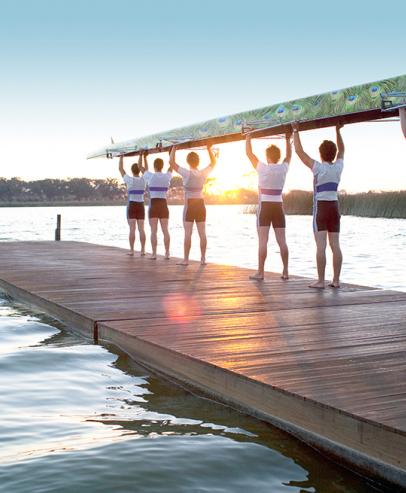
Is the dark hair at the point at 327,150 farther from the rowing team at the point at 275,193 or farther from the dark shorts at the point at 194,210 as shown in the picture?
the dark shorts at the point at 194,210

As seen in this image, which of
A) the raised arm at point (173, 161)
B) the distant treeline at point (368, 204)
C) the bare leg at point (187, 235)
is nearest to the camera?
the raised arm at point (173, 161)

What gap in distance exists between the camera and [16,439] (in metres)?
4.95

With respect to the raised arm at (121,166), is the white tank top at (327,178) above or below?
below

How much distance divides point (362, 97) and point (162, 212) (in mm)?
5673

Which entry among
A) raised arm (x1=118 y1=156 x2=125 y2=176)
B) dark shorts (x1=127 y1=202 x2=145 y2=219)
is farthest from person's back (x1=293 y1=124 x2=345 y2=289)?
raised arm (x1=118 y1=156 x2=125 y2=176)

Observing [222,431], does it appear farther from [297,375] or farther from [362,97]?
[362,97]

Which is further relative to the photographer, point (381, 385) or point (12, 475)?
point (381, 385)

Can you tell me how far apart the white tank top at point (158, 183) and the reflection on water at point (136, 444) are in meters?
7.14

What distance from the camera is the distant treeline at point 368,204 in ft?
125

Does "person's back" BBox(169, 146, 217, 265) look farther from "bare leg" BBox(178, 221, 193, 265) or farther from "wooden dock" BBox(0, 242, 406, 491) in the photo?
"wooden dock" BBox(0, 242, 406, 491)

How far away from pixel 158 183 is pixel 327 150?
499 cm

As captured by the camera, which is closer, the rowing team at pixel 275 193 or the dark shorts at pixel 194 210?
the rowing team at pixel 275 193

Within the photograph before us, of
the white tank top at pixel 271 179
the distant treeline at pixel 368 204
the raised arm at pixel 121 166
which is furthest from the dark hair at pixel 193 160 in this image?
the distant treeline at pixel 368 204

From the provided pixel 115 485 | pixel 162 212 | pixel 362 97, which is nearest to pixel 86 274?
pixel 162 212
